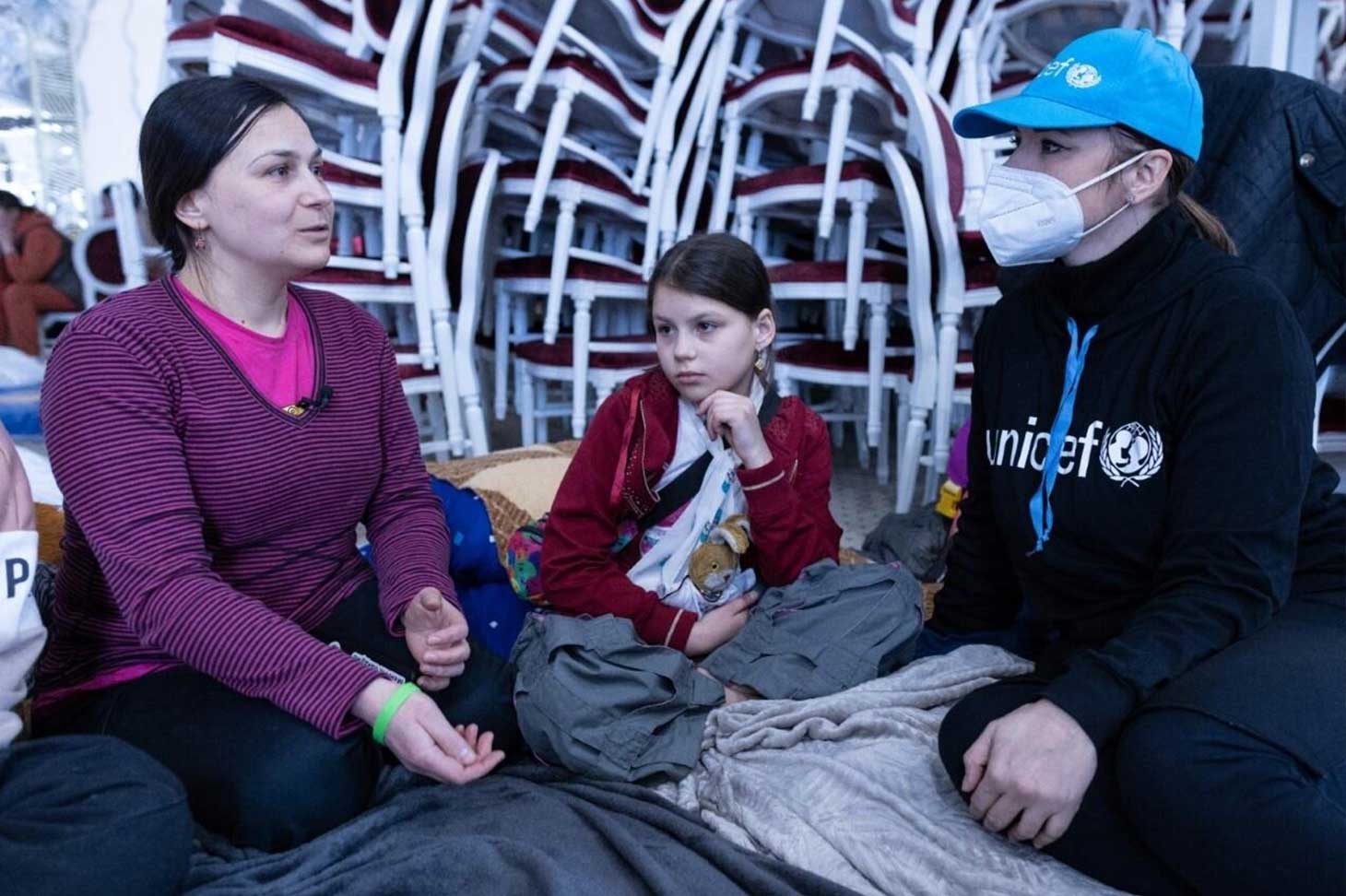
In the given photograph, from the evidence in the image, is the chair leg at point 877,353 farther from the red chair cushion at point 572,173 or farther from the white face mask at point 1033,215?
the white face mask at point 1033,215

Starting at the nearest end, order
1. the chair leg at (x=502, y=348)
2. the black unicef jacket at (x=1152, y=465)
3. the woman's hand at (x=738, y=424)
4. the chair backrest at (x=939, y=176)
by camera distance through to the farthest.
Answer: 1. the black unicef jacket at (x=1152, y=465)
2. the woman's hand at (x=738, y=424)
3. the chair backrest at (x=939, y=176)
4. the chair leg at (x=502, y=348)

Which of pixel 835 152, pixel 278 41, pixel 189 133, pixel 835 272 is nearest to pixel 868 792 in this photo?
pixel 189 133

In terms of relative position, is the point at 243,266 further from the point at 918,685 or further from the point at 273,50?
the point at 273,50

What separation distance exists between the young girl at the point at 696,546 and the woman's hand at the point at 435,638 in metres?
0.09

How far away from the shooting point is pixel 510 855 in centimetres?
84

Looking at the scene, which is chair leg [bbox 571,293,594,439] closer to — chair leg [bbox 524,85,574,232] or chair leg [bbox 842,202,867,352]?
chair leg [bbox 524,85,574,232]

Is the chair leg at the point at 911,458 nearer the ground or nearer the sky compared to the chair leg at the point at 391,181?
nearer the ground

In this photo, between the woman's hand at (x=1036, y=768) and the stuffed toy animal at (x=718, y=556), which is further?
the stuffed toy animal at (x=718, y=556)

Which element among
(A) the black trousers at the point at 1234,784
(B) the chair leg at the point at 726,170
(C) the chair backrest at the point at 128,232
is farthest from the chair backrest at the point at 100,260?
(A) the black trousers at the point at 1234,784

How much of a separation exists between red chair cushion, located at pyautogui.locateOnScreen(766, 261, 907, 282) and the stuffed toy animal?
3.62ft

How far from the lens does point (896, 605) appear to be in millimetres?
1194

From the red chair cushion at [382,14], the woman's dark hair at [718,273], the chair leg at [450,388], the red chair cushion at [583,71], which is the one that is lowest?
the chair leg at [450,388]

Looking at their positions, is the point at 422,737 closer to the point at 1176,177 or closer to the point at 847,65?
the point at 1176,177

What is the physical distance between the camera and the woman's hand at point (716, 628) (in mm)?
1222
